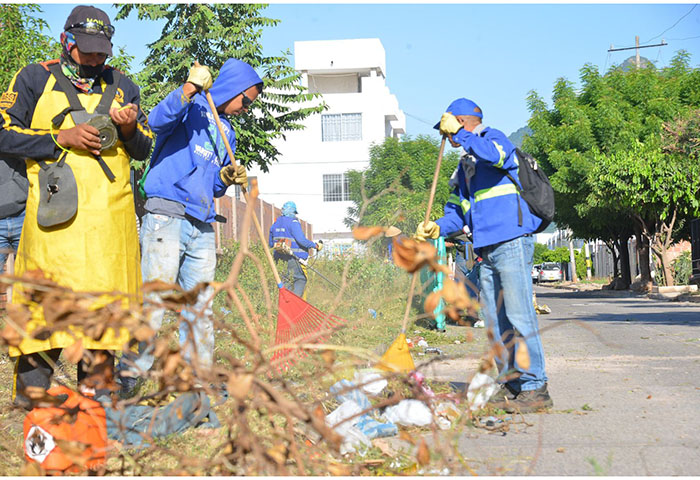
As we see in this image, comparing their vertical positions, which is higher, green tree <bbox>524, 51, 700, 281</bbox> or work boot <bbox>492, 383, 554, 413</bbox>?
green tree <bbox>524, 51, 700, 281</bbox>

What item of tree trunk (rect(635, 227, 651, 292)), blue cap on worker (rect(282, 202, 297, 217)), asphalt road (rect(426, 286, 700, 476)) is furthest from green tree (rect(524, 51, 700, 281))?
asphalt road (rect(426, 286, 700, 476))

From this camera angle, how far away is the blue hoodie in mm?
4602

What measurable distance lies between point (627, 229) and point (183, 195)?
1365 inches

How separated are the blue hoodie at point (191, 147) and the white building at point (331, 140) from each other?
164 feet

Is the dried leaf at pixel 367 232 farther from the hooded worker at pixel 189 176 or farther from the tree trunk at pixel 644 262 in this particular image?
the tree trunk at pixel 644 262

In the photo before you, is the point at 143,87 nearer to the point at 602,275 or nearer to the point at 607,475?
the point at 607,475

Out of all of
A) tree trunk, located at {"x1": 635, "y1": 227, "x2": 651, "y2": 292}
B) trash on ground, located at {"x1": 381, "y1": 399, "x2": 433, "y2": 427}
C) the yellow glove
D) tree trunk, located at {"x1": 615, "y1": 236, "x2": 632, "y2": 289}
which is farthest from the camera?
tree trunk, located at {"x1": 615, "y1": 236, "x2": 632, "y2": 289}

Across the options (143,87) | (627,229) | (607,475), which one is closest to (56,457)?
(607,475)

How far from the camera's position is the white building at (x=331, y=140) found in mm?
56188

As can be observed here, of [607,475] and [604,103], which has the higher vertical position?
[604,103]

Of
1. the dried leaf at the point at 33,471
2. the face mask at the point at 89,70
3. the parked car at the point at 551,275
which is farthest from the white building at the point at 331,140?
the dried leaf at the point at 33,471

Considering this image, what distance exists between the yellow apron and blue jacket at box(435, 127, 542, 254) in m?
2.11

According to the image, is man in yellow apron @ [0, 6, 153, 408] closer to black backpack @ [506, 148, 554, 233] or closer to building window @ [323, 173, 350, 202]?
black backpack @ [506, 148, 554, 233]

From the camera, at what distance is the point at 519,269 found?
520 centimetres
